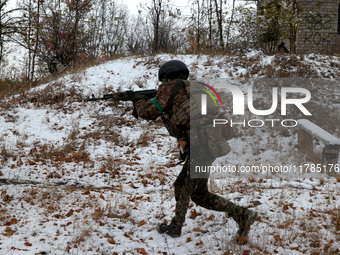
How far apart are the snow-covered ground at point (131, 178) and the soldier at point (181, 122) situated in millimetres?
397

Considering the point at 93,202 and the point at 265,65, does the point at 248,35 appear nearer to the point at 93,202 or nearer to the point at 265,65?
the point at 265,65

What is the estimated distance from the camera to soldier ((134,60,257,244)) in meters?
3.04

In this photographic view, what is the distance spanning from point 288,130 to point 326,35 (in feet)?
33.5

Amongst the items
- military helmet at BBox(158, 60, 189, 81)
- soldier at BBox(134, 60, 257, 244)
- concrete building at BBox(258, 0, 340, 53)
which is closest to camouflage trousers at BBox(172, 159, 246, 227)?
soldier at BBox(134, 60, 257, 244)

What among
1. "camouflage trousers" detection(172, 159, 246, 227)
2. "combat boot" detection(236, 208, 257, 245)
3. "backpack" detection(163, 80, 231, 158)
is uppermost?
"backpack" detection(163, 80, 231, 158)

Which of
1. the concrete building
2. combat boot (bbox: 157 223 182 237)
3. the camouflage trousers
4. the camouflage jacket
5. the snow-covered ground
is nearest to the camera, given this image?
the camouflage jacket

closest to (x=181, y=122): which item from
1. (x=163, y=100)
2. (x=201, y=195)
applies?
(x=163, y=100)

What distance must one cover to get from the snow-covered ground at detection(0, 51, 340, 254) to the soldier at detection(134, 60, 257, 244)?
0.40 meters

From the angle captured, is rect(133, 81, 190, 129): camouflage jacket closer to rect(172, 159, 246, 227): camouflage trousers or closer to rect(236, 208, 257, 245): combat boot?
rect(172, 159, 246, 227): camouflage trousers

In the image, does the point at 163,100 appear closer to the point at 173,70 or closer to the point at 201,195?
the point at 173,70

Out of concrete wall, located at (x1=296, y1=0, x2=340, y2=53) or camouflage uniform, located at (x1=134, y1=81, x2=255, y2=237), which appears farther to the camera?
concrete wall, located at (x1=296, y1=0, x2=340, y2=53)

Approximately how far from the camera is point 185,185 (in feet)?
10.8

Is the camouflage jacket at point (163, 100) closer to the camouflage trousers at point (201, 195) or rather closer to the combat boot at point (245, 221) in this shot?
the camouflage trousers at point (201, 195)

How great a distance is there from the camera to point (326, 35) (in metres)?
16.0
